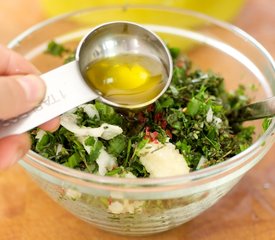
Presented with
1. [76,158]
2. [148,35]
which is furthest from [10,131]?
[148,35]

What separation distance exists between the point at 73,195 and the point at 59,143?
18 cm

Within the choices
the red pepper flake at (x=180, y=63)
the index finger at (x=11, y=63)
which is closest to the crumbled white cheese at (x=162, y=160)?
the index finger at (x=11, y=63)

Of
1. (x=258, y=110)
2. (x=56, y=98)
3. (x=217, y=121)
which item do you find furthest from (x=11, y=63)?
(x=258, y=110)

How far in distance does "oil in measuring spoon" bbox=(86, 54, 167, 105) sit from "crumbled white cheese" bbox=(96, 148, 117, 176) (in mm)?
171

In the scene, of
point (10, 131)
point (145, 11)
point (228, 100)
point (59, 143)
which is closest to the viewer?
point (10, 131)

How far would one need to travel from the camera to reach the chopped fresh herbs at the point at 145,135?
1271 millimetres

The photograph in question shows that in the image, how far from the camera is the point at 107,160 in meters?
1.27

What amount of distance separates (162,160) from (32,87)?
379mm

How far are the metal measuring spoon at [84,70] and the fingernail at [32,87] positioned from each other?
0.20 ft

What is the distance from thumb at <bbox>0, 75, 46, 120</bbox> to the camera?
0.99 metres

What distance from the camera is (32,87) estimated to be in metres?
1.06

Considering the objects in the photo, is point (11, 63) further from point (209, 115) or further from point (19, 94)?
point (209, 115)

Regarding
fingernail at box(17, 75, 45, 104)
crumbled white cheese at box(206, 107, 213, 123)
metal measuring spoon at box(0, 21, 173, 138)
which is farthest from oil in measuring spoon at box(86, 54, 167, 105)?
fingernail at box(17, 75, 45, 104)

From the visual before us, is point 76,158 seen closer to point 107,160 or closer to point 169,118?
point 107,160
